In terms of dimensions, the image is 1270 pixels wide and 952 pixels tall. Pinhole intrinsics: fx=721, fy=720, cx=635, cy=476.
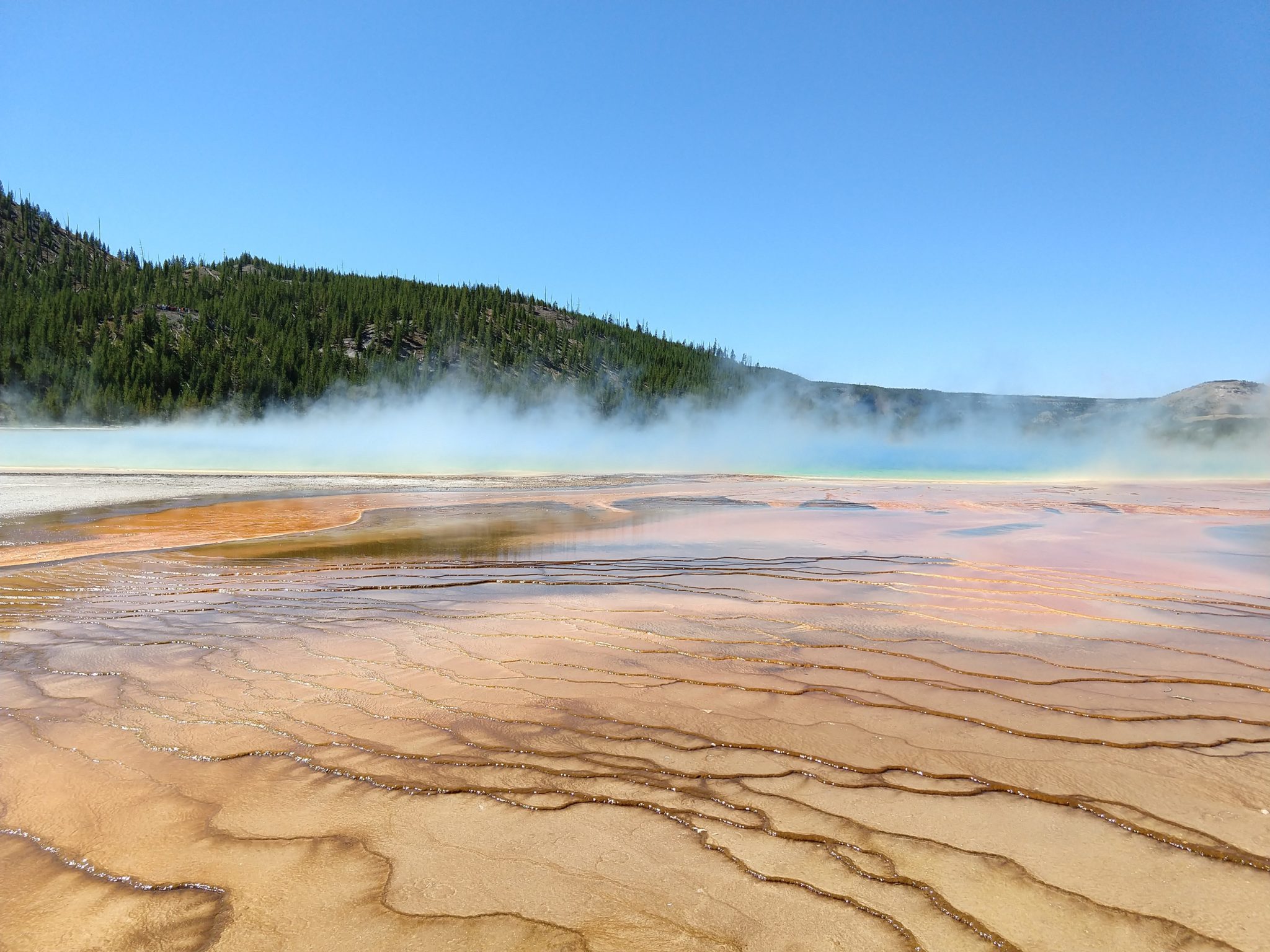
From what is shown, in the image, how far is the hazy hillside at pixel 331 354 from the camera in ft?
204

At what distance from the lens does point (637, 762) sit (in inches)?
132

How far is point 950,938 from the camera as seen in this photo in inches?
83.9

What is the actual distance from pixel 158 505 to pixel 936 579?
55.8ft

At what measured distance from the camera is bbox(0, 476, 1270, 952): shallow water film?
2277 millimetres

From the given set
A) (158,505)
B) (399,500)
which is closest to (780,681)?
(399,500)

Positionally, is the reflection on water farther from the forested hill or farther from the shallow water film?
the forested hill

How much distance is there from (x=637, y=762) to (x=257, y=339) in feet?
271

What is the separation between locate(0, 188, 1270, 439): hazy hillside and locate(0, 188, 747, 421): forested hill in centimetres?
22

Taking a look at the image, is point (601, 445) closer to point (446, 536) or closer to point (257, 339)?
point (257, 339)

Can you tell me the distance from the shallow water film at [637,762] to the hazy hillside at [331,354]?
6256 centimetres

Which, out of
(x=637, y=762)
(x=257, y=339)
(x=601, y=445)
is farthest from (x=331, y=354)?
(x=637, y=762)

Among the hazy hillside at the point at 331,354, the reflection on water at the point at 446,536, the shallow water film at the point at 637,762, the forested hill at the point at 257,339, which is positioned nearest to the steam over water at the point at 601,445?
the hazy hillside at the point at 331,354

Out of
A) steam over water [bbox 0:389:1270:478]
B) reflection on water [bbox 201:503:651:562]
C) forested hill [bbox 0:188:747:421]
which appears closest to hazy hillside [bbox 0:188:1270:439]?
forested hill [bbox 0:188:747:421]

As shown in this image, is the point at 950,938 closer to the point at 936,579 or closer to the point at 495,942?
the point at 495,942
